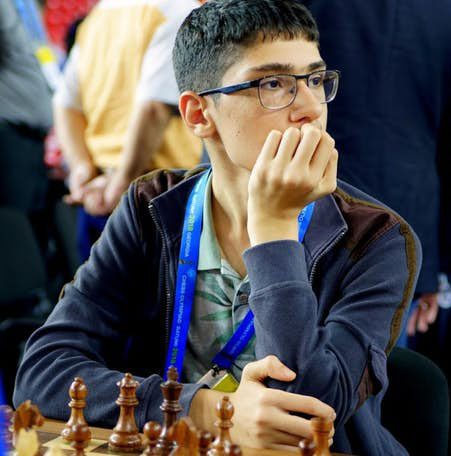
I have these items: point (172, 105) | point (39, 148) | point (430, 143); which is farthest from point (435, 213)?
point (39, 148)

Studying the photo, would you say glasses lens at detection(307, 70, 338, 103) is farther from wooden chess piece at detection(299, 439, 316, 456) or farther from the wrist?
wooden chess piece at detection(299, 439, 316, 456)

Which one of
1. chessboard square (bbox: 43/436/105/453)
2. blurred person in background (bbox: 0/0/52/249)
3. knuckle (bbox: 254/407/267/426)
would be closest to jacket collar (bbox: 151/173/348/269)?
knuckle (bbox: 254/407/267/426)

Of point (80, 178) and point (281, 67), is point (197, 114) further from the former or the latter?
point (80, 178)

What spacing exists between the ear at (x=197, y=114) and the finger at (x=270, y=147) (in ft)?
0.84

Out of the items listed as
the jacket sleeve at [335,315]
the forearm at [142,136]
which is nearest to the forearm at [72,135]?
the forearm at [142,136]

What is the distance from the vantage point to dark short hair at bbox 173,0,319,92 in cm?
173

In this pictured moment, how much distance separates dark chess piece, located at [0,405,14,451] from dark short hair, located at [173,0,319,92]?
77 cm

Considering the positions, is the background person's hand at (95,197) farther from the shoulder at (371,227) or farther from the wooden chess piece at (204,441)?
the wooden chess piece at (204,441)

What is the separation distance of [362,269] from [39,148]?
8.85 ft

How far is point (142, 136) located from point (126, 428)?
203cm

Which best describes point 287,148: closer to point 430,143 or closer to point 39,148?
point 430,143

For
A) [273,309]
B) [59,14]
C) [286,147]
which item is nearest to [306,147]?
[286,147]

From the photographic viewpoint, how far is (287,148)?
1556 mm

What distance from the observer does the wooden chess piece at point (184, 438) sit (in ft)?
3.76
